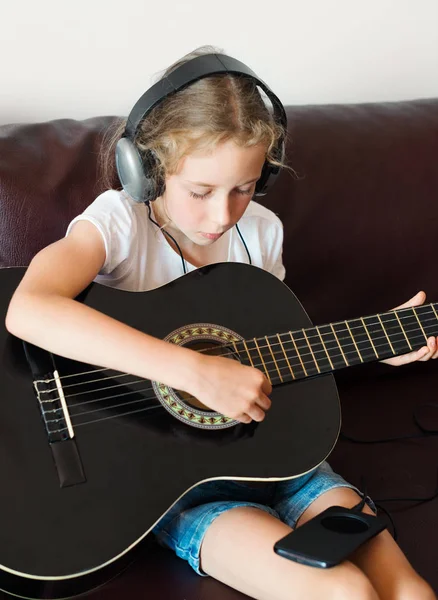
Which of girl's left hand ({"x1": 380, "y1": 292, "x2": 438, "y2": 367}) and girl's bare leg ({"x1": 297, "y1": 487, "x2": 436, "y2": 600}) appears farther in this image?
girl's left hand ({"x1": 380, "y1": 292, "x2": 438, "y2": 367})

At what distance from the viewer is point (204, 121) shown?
104 centimetres

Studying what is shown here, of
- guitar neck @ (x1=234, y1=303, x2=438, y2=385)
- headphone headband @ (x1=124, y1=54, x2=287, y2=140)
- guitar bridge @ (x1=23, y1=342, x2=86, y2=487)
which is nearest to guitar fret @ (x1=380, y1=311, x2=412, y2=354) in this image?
guitar neck @ (x1=234, y1=303, x2=438, y2=385)

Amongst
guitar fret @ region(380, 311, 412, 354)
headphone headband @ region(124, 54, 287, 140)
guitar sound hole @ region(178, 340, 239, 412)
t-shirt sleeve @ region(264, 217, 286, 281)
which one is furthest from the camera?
t-shirt sleeve @ region(264, 217, 286, 281)

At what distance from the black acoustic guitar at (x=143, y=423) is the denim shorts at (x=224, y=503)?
6 cm

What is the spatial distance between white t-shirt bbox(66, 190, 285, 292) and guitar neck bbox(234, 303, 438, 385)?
212mm

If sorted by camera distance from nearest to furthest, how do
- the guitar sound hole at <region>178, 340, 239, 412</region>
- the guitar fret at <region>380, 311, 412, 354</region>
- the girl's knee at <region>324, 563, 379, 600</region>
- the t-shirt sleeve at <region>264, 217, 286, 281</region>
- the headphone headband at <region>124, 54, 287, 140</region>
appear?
the girl's knee at <region>324, 563, 379, 600</region> → the headphone headband at <region>124, 54, 287, 140</region> → the guitar sound hole at <region>178, 340, 239, 412</region> → the guitar fret at <region>380, 311, 412, 354</region> → the t-shirt sleeve at <region>264, 217, 286, 281</region>

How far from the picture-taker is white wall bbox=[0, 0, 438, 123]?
1.37 meters

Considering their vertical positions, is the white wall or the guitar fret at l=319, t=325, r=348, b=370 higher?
the white wall

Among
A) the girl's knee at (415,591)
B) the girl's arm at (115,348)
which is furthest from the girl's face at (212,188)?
the girl's knee at (415,591)

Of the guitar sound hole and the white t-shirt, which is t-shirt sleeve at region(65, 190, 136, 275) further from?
the guitar sound hole

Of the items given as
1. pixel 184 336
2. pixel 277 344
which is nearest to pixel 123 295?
pixel 184 336

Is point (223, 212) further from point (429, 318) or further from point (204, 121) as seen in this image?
point (429, 318)

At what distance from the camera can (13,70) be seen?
137cm

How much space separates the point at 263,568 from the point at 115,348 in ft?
1.17
